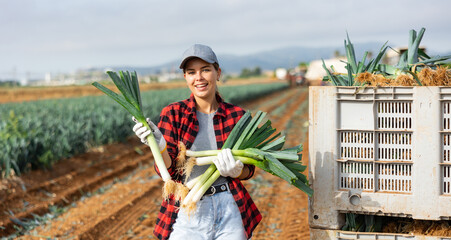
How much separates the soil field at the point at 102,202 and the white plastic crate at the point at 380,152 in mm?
2221

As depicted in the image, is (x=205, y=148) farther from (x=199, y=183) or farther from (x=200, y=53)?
(x=200, y=53)

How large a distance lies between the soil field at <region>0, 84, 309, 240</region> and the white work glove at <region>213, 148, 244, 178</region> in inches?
94.1

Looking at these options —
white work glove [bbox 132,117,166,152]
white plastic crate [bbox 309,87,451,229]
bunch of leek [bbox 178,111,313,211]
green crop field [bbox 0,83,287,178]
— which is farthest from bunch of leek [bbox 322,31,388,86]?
green crop field [bbox 0,83,287,178]

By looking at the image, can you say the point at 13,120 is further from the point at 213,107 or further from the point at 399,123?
the point at 399,123

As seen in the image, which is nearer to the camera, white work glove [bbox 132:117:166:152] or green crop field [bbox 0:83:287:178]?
white work glove [bbox 132:117:166:152]

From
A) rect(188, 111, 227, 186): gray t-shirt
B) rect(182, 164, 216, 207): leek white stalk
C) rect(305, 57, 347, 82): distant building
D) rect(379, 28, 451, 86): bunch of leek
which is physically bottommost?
rect(182, 164, 216, 207): leek white stalk

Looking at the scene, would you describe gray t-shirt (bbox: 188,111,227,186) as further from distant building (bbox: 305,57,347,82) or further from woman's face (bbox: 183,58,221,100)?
distant building (bbox: 305,57,347,82)

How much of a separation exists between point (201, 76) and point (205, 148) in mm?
382

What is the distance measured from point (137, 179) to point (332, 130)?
5.10 m

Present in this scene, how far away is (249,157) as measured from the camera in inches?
95.4

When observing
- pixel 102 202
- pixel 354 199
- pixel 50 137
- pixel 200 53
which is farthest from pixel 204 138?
pixel 50 137

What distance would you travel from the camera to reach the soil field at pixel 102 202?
16.0 ft

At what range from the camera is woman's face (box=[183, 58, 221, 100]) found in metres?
2.45

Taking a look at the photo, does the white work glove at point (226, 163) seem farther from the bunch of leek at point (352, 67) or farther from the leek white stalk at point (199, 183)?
the bunch of leek at point (352, 67)
